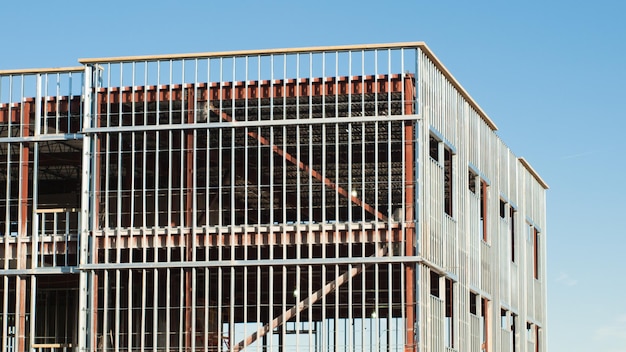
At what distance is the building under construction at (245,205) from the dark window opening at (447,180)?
0.10 metres

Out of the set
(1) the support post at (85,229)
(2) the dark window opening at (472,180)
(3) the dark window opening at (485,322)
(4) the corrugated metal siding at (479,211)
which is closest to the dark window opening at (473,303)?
(3) the dark window opening at (485,322)

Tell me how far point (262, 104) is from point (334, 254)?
20.4 feet

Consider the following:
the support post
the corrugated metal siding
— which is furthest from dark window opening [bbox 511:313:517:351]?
the support post

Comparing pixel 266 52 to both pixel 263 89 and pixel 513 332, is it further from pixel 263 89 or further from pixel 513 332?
pixel 513 332

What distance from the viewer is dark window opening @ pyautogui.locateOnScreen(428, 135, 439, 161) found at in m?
55.1

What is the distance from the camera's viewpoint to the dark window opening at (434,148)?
5511 centimetres

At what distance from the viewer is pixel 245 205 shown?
2062 inches

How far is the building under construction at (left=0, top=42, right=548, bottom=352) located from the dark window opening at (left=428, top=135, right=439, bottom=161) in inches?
4.1

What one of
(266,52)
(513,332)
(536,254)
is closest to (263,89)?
(266,52)

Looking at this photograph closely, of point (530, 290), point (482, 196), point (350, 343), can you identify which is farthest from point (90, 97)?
point (530, 290)

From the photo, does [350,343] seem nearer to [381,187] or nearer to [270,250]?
[270,250]

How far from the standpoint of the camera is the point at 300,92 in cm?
5316

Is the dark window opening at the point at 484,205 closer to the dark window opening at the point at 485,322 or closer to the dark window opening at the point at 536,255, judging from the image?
the dark window opening at the point at 485,322

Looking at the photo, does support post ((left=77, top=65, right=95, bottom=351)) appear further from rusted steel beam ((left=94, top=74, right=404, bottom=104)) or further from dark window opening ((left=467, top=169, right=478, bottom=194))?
dark window opening ((left=467, top=169, right=478, bottom=194))
